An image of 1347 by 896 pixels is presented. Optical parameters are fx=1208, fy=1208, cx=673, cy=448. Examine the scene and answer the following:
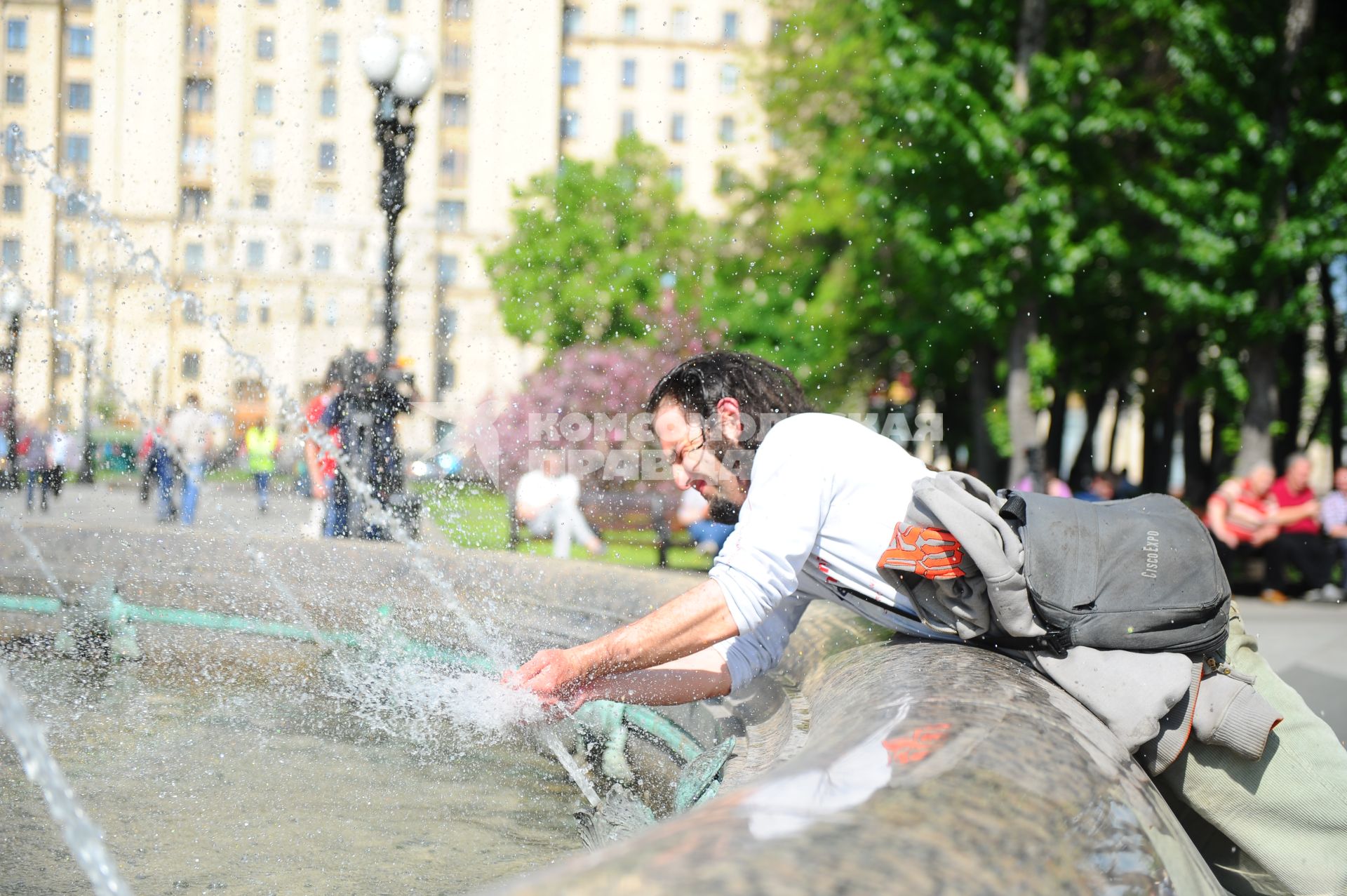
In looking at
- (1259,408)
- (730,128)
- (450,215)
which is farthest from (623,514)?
(450,215)

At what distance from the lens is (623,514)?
1318 centimetres

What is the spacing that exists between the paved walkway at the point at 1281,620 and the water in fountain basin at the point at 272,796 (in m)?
1.48

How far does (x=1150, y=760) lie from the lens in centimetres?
234

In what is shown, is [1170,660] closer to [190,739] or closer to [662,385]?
[662,385]

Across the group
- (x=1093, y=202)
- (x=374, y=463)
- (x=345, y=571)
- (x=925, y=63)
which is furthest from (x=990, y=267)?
(x=345, y=571)

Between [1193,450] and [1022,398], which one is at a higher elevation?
[1022,398]

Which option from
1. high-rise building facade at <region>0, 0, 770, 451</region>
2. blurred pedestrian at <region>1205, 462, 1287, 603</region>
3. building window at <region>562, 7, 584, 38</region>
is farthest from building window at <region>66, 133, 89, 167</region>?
blurred pedestrian at <region>1205, 462, 1287, 603</region>

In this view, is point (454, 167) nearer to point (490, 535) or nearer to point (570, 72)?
point (570, 72)

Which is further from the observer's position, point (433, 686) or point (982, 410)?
point (982, 410)

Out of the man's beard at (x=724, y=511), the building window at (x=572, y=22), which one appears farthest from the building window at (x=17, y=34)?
the man's beard at (x=724, y=511)

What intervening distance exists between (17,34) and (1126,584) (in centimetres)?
5987

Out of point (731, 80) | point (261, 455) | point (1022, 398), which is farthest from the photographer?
point (731, 80)

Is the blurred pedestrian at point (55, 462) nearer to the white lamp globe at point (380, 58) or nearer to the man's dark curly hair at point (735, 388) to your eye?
the white lamp globe at point (380, 58)

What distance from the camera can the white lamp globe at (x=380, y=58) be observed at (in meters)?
9.05
